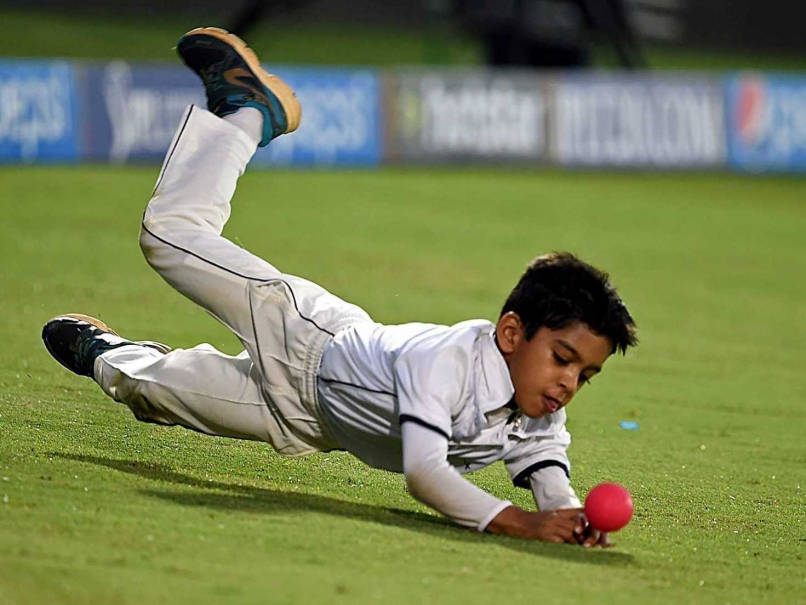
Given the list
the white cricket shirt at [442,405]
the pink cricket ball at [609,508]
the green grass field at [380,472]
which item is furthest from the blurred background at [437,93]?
the pink cricket ball at [609,508]

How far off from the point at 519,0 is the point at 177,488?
20.4 meters

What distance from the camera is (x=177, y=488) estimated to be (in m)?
4.05

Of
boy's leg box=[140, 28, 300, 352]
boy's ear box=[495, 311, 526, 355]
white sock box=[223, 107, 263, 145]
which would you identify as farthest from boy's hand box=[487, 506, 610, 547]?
white sock box=[223, 107, 263, 145]

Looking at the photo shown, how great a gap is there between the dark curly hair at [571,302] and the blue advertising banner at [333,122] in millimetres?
13415

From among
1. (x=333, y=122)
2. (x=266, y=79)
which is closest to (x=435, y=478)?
(x=266, y=79)

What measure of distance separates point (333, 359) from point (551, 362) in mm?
707

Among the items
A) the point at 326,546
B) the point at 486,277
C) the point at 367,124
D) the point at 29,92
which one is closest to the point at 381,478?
the point at 326,546

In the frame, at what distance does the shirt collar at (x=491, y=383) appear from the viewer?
12.9ft

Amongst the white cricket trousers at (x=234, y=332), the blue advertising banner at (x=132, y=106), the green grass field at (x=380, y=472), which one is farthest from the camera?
the blue advertising banner at (x=132, y=106)

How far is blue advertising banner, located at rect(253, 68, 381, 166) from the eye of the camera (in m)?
17.4

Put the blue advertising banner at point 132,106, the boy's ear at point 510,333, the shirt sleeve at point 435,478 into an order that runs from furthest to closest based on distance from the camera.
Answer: the blue advertising banner at point 132,106 < the boy's ear at point 510,333 < the shirt sleeve at point 435,478

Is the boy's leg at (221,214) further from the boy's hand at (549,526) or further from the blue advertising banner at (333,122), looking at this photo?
the blue advertising banner at (333,122)

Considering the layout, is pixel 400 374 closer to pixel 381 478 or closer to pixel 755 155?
pixel 381 478

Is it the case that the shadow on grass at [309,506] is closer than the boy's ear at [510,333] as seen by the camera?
Yes
